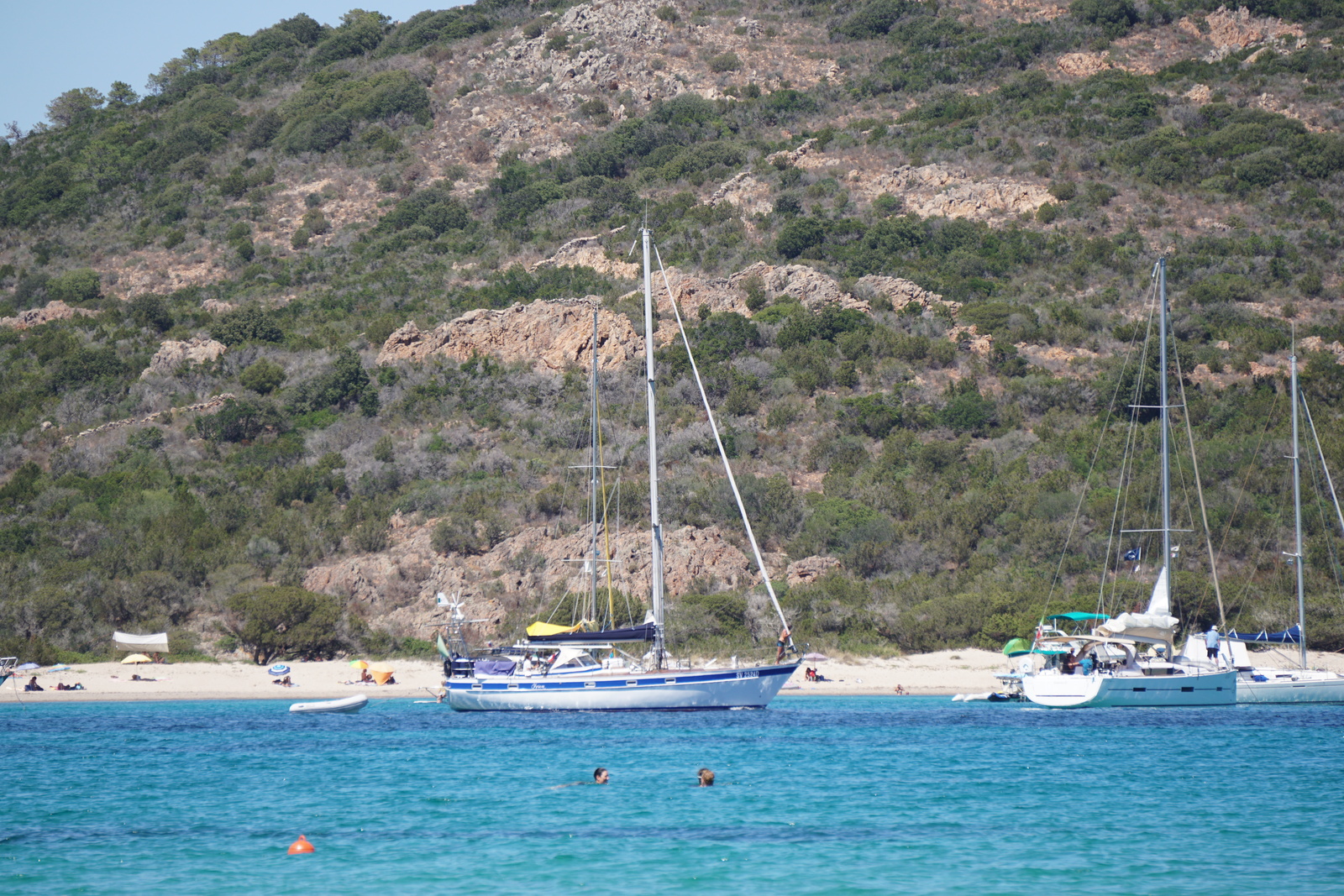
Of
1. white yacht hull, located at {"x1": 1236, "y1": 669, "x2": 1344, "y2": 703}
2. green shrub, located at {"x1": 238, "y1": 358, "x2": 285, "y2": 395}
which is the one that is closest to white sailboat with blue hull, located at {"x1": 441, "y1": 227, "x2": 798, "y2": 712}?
white yacht hull, located at {"x1": 1236, "y1": 669, "x2": 1344, "y2": 703}

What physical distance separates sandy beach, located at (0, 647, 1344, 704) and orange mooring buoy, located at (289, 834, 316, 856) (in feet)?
69.5

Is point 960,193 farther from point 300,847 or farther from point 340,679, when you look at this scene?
point 300,847

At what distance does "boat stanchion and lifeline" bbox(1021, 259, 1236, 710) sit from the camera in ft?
104

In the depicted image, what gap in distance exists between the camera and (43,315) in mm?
72438

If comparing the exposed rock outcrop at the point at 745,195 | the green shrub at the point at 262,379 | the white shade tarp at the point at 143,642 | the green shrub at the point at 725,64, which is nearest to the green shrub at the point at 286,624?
the white shade tarp at the point at 143,642

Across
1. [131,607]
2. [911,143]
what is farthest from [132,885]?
[911,143]

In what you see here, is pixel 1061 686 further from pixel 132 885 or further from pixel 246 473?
pixel 246 473

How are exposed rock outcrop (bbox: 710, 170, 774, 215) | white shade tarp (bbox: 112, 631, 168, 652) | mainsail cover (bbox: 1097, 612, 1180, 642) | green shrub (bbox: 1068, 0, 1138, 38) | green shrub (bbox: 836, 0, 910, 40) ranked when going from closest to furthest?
mainsail cover (bbox: 1097, 612, 1180, 642) → white shade tarp (bbox: 112, 631, 168, 652) → exposed rock outcrop (bbox: 710, 170, 774, 215) → green shrub (bbox: 1068, 0, 1138, 38) → green shrub (bbox: 836, 0, 910, 40)

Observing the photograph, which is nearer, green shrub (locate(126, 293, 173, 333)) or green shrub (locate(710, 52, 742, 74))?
green shrub (locate(126, 293, 173, 333))

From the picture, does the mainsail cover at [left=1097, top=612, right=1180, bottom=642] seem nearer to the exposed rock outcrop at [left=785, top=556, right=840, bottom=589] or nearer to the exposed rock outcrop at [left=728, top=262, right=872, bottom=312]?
the exposed rock outcrop at [left=785, top=556, right=840, bottom=589]

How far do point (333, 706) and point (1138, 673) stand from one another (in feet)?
69.6

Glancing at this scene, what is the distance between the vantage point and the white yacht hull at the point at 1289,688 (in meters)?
32.9

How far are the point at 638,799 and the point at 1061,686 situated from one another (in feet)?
54.9

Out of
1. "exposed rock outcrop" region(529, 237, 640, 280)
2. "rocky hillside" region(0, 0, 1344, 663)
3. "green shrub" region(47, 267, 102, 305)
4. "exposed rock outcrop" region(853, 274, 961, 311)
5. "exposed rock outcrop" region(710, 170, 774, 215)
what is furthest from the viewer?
"exposed rock outcrop" region(710, 170, 774, 215)
